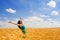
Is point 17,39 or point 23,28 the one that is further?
point 17,39

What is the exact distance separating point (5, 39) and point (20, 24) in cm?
713

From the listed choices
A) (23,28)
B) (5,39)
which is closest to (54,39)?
(5,39)

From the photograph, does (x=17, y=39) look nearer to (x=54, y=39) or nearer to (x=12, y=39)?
(x=12, y=39)

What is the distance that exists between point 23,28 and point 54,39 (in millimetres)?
7660

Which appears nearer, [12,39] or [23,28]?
[23,28]

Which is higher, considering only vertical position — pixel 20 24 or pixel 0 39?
pixel 20 24

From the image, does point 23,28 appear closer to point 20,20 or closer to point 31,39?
point 20,20

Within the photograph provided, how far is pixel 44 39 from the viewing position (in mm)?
19094

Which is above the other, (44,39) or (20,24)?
(20,24)

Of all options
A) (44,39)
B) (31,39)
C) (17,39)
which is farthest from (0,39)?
(44,39)

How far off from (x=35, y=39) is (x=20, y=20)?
767 cm

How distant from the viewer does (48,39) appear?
18984mm

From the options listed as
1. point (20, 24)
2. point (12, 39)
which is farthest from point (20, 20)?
point (12, 39)

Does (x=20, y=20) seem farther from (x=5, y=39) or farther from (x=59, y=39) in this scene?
(x=59, y=39)
